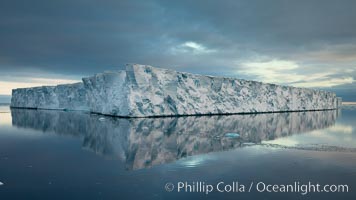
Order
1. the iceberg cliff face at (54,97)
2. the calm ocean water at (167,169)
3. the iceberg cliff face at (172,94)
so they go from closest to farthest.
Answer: the calm ocean water at (167,169), the iceberg cliff face at (172,94), the iceberg cliff face at (54,97)

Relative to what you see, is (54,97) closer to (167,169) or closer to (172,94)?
(172,94)

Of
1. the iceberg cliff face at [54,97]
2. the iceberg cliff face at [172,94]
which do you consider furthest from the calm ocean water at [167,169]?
the iceberg cliff face at [54,97]

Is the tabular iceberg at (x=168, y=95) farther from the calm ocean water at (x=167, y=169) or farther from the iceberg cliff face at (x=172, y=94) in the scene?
the calm ocean water at (x=167, y=169)

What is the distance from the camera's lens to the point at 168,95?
55.1 ft

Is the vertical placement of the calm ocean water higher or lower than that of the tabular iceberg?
lower

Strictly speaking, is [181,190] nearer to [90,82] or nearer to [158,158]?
[158,158]

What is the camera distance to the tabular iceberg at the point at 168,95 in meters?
15.6

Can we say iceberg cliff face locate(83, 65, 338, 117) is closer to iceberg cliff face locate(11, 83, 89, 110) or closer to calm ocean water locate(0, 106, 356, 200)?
iceberg cliff face locate(11, 83, 89, 110)

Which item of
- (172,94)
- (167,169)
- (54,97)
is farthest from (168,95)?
(54,97)

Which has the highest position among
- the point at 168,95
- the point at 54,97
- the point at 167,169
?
the point at 168,95

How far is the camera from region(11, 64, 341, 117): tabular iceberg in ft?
51.2

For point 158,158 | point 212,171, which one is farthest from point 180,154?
point 212,171

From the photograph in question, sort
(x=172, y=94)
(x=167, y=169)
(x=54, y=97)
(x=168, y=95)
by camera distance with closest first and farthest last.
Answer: (x=167, y=169)
(x=168, y=95)
(x=172, y=94)
(x=54, y=97)

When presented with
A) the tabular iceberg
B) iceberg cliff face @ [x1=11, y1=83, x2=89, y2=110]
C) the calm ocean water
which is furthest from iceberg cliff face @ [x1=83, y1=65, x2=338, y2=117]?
the calm ocean water
